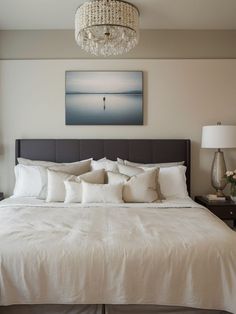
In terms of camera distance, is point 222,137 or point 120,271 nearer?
point 120,271

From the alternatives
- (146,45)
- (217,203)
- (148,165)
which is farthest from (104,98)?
(217,203)

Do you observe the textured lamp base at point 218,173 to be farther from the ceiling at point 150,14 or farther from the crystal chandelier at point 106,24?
the crystal chandelier at point 106,24

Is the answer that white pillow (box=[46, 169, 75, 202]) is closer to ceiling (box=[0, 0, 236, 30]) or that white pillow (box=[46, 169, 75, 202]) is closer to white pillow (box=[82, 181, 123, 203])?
white pillow (box=[82, 181, 123, 203])

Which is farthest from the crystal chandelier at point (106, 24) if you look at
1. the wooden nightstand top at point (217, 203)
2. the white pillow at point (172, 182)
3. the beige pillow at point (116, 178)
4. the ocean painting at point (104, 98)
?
the wooden nightstand top at point (217, 203)

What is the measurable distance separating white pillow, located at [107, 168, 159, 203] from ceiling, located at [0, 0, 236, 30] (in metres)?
1.78

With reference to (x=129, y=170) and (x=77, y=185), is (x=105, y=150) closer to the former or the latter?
(x=129, y=170)

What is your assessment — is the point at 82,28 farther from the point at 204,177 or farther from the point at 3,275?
the point at 204,177

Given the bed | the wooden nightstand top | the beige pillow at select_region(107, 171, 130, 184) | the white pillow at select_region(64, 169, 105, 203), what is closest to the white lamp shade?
the wooden nightstand top

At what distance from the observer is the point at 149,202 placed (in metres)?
3.03

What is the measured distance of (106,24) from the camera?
253cm

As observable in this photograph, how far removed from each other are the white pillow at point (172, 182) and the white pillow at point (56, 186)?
103 centimetres

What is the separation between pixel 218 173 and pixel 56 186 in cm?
193

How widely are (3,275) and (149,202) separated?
1.63 meters

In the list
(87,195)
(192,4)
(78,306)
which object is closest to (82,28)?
(192,4)
